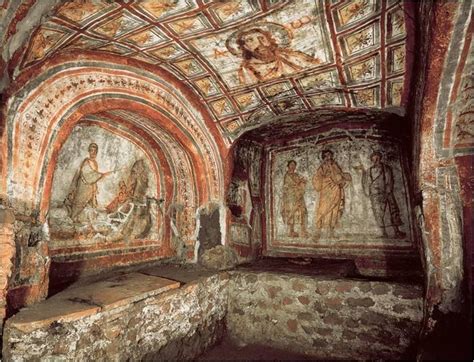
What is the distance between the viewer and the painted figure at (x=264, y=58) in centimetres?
303

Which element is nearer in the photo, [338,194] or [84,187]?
[84,187]

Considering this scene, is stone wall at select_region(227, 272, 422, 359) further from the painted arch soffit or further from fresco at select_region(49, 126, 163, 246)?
the painted arch soffit

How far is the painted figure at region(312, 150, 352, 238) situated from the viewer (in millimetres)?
5316

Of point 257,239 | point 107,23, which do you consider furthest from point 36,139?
point 257,239

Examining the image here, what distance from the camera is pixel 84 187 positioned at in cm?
404

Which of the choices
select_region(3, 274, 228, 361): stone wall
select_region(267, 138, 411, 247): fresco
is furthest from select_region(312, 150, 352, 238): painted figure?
select_region(3, 274, 228, 361): stone wall

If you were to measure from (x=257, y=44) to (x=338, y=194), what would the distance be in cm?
318

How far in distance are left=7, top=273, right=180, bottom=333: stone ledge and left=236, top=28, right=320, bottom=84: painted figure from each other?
2.67m

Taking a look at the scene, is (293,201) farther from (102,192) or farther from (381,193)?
(102,192)

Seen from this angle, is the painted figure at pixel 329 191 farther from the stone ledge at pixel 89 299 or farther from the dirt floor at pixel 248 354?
the stone ledge at pixel 89 299

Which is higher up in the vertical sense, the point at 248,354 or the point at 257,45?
the point at 257,45

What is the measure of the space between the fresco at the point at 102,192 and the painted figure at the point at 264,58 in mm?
2155

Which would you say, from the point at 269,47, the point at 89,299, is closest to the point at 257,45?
the point at 269,47

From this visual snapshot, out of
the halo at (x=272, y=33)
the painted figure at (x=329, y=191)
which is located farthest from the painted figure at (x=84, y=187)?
the painted figure at (x=329, y=191)
